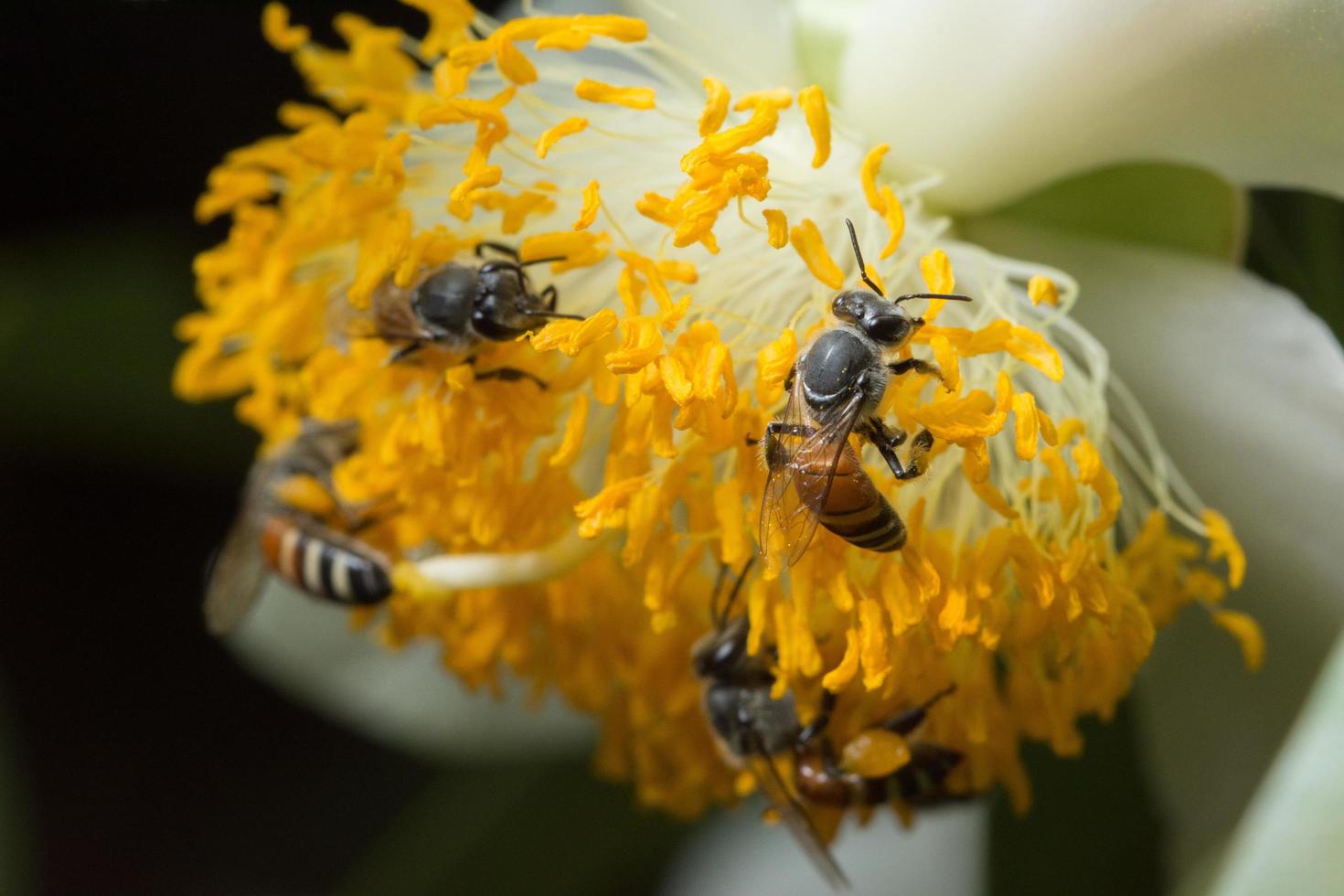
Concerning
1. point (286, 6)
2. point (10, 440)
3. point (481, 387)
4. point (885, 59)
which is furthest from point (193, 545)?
point (885, 59)

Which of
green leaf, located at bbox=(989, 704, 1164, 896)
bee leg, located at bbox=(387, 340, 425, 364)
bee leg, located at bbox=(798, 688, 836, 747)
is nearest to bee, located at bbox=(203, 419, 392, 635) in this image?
bee leg, located at bbox=(387, 340, 425, 364)

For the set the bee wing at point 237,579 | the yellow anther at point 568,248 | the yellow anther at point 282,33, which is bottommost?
the bee wing at point 237,579

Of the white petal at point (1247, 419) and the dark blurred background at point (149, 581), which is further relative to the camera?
the dark blurred background at point (149, 581)

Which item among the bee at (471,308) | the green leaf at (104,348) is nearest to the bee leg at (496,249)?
the bee at (471,308)

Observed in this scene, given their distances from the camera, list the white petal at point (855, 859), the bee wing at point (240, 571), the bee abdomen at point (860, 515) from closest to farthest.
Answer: the bee abdomen at point (860, 515)
the bee wing at point (240, 571)
the white petal at point (855, 859)

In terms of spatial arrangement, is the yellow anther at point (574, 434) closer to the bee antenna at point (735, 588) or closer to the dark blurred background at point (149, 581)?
the bee antenna at point (735, 588)

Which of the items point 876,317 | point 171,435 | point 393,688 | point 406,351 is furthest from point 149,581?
point 876,317

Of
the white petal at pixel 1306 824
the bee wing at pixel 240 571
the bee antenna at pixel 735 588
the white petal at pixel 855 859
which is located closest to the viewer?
the white petal at pixel 1306 824
